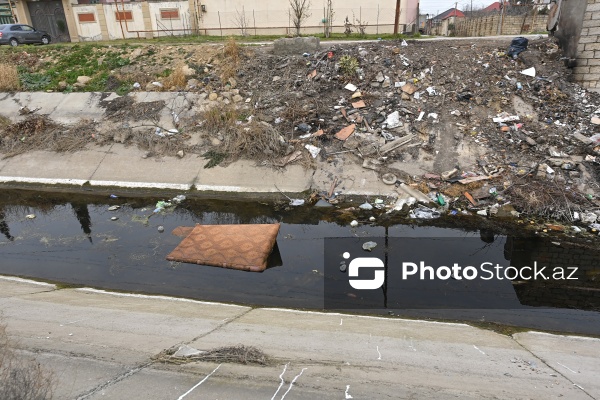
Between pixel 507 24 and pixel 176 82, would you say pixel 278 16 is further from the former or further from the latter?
pixel 507 24

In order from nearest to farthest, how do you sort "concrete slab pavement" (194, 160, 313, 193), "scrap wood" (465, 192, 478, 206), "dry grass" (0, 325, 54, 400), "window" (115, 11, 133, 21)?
"dry grass" (0, 325, 54, 400) < "scrap wood" (465, 192, 478, 206) < "concrete slab pavement" (194, 160, 313, 193) < "window" (115, 11, 133, 21)

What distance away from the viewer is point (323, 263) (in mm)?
5613

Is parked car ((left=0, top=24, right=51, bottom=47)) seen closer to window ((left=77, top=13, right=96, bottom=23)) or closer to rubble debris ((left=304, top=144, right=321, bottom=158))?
window ((left=77, top=13, right=96, bottom=23))

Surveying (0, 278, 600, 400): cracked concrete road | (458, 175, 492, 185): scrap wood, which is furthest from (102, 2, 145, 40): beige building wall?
(0, 278, 600, 400): cracked concrete road

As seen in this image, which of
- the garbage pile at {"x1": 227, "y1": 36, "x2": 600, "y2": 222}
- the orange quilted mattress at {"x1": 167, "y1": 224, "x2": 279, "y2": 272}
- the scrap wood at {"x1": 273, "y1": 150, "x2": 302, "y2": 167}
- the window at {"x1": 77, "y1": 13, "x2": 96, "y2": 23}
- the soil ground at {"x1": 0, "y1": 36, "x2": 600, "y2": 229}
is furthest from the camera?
the window at {"x1": 77, "y1": 13, "x2": 96, "y2": 23}

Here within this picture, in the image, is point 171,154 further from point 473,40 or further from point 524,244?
point 473,40

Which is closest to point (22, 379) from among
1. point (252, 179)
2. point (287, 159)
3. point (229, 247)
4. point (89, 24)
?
point (229, 247)

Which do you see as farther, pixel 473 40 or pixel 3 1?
pixel 3 1

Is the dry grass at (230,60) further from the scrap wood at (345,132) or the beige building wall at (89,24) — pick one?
the beige building wall at (89,24)

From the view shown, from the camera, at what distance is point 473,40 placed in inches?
425

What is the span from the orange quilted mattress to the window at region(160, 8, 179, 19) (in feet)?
60.5

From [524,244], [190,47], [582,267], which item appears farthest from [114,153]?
[582,267]

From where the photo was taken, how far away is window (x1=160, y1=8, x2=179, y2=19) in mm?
20328

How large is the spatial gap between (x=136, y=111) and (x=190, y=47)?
139 inches
